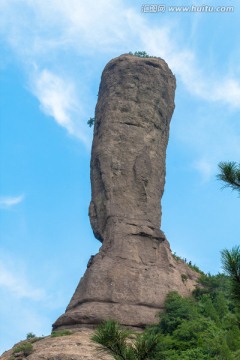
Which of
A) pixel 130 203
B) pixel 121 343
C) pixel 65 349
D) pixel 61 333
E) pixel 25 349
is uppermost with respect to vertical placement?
pixel 130 203

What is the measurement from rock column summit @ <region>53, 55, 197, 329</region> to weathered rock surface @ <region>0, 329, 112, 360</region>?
2024 mm

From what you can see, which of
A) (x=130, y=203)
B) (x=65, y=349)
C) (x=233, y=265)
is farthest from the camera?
(x=130, y=203)

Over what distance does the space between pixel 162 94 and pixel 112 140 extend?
15.3 feet

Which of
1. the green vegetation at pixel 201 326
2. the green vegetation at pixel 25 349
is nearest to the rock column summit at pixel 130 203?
the green vegetation at pixel 201 326

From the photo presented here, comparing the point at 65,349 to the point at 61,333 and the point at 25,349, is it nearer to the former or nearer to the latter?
the point at 25,349

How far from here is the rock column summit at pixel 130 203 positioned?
101ft

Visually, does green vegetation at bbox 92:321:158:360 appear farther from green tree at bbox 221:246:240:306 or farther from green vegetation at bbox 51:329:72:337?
green vegetation at bbox 51:329:72:337

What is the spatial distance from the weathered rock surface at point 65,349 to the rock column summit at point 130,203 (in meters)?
2.02

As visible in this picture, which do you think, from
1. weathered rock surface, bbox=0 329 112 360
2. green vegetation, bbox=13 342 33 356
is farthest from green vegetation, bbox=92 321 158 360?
green vegetation, bbox=13 342 33 356

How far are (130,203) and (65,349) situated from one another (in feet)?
36.1

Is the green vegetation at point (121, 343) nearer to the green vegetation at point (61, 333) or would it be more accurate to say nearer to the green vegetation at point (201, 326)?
the green vegetation at point (201, 326)

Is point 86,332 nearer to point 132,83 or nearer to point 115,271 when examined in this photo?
point 115,271

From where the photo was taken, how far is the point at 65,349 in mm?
25703

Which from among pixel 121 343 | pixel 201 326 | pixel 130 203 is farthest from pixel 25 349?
pixel 121 343
